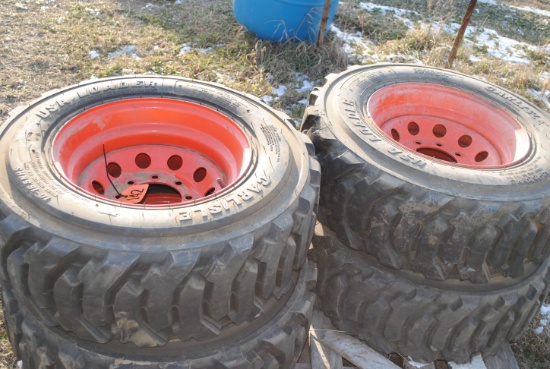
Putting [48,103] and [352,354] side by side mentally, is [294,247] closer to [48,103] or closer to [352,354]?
[352,354]

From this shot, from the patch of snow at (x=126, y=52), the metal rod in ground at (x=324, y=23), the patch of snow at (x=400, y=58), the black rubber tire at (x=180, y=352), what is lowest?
the patch of snow at (x=126, y=52)

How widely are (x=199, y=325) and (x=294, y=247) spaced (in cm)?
45

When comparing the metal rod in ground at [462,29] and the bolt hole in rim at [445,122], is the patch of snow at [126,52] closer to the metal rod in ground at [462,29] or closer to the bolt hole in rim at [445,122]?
the metal rod in ground at [462,29]

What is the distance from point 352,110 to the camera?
252 centimetres

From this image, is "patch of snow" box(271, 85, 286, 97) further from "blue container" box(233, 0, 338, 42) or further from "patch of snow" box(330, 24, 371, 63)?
"patch of snow" box(330, 24, 371, 63)

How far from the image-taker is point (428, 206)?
2.10 m

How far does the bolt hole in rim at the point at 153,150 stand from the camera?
2.24m

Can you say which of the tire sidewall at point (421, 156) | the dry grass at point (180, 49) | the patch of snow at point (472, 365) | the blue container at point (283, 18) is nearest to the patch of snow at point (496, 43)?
the dry grass at point (180, 49)

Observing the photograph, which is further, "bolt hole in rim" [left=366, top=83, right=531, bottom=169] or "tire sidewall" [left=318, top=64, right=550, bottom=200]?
"bolt hole in rim" [left=366, top=83, right=531, bottom=169]

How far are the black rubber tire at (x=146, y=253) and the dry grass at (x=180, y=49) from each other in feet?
9.45

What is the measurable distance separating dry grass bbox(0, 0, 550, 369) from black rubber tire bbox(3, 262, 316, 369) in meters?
2.81

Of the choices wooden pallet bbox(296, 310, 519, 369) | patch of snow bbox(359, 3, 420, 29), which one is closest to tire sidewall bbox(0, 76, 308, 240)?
wooden pallet bbox(296, 310, 519, 369)

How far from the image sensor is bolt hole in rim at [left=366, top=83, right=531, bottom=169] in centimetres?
278

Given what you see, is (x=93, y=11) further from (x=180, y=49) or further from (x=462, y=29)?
(x=462, y=29)
